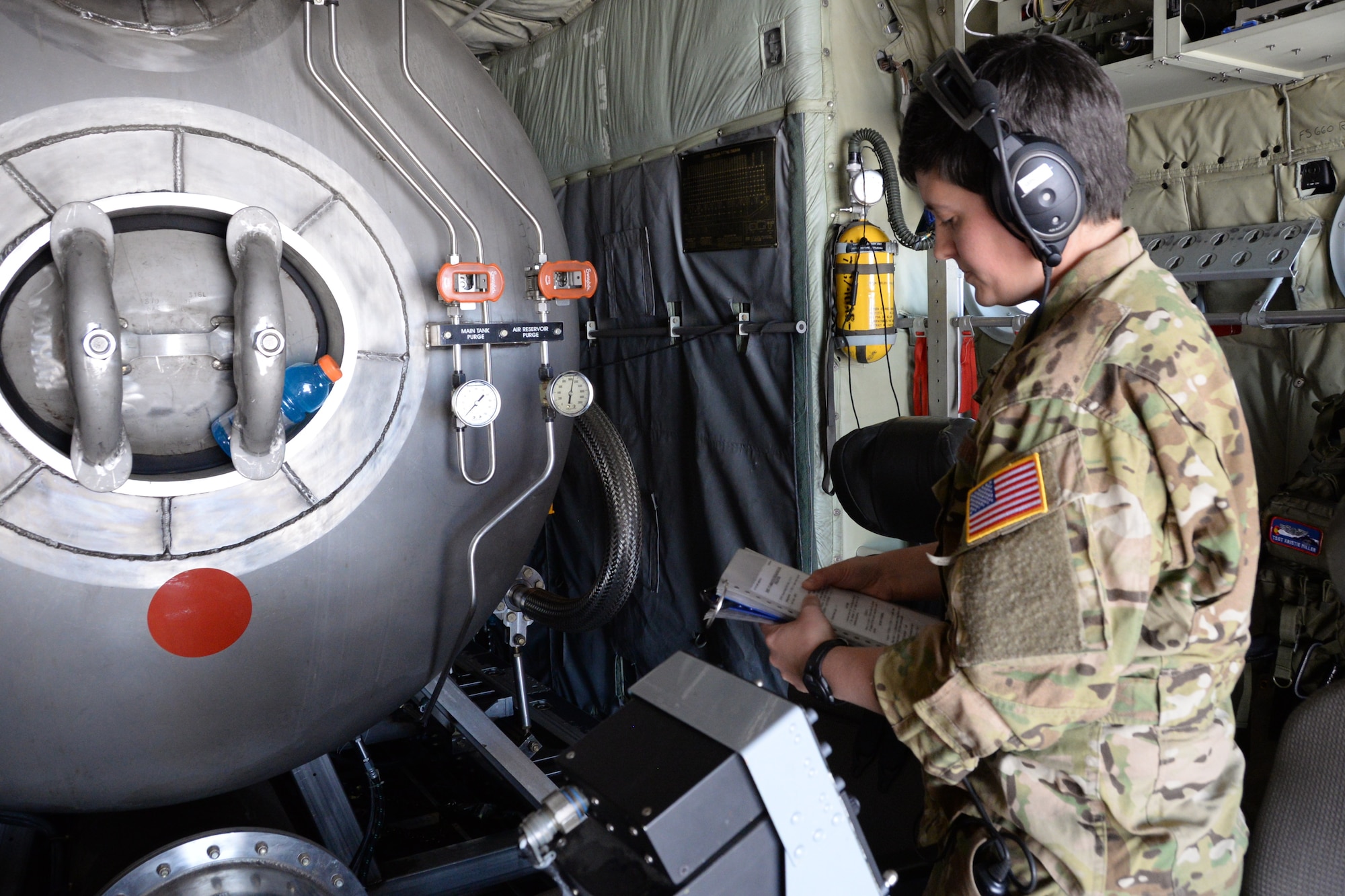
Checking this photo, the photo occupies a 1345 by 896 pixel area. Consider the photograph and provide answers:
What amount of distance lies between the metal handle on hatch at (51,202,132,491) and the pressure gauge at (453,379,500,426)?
55 cm

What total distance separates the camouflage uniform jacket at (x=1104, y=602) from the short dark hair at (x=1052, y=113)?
0.31 ft

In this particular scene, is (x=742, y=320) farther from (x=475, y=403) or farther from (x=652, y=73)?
Answer: (x=475, y=403)

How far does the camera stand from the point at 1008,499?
1026mm

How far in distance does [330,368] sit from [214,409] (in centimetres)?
19

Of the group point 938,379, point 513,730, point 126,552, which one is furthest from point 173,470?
point 938,379

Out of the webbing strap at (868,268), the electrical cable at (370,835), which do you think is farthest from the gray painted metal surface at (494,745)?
the webbing strap at (868,268)

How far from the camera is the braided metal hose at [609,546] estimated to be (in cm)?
268

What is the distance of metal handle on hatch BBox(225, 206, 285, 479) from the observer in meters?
1.42

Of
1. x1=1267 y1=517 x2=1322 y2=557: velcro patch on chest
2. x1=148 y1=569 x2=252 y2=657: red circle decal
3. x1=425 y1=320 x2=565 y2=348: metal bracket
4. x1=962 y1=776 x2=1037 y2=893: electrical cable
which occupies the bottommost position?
x1=962 y1=776 x2=1037 y2=893: electrical cable

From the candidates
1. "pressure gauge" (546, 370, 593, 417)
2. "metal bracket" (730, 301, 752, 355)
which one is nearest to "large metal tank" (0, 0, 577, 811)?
"pressure gauge" (546, 370, 593, 417)

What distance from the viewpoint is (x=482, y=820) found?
111 inches

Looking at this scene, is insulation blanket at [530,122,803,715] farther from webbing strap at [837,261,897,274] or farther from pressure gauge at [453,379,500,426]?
pressure gauge at [453,379,500,426]

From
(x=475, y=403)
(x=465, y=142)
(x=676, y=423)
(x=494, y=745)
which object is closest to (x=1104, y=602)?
(x=475, y=403)

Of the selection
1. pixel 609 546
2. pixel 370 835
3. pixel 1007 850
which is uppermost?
pixel 609 546
